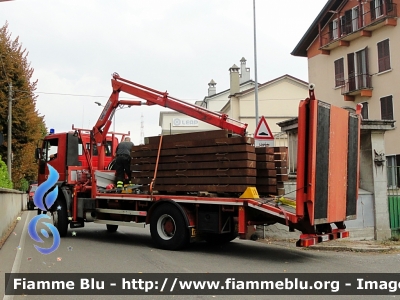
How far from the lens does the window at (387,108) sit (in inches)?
1006

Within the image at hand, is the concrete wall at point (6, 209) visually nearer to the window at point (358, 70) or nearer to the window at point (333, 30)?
the window at point (358, 70)

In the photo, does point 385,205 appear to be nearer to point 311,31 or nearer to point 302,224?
point 302,224

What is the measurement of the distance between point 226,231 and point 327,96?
76.1 feet

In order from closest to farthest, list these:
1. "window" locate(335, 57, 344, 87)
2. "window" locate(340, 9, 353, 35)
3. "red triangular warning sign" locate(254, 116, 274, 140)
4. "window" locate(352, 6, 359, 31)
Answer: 1. "red triangular warning sign" locate(254, 116, 274, 140)
2. "window" locate(352, 6, 359, 31)
3. "window" locate(340, 9, 353, 35)
4. "window" locate(335, 57, 344, 87)

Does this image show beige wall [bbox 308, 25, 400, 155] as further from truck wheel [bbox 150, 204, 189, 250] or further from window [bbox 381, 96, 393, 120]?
truck wheel [bbox 150, 204, 189, 250]

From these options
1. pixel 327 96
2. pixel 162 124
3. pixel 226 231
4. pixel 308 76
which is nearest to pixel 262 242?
pixel 226 231

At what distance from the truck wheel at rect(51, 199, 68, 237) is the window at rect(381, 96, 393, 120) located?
19.5 m

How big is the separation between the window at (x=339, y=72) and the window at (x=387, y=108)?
3.67 m

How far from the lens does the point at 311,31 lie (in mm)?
32031

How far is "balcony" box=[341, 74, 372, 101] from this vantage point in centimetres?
2683

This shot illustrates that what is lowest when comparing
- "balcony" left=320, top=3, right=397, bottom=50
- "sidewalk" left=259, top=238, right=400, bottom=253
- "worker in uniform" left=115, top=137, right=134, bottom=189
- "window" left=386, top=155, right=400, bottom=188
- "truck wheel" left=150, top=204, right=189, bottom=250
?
"sidewalk" left=259, top=238, right=400, bottom=253

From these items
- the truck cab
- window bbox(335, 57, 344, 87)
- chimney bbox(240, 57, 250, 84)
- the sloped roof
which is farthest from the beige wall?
chimney bbox(240, 57, 250, 84)

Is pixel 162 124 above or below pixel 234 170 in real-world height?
above

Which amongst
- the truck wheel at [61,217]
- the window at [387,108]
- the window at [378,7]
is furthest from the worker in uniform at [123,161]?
the window at [378,7]
